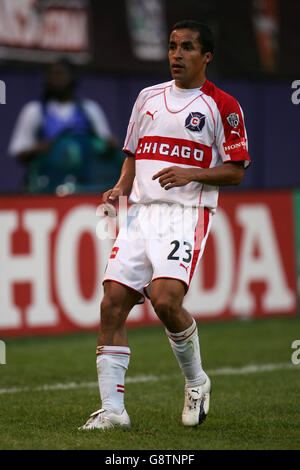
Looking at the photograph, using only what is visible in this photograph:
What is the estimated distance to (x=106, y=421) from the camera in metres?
5.71

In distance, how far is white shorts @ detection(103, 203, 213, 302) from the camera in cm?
579

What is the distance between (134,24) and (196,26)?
9985 mm

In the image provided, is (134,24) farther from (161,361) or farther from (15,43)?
(161,361)

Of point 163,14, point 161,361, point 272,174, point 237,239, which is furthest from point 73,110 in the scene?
point 272,174

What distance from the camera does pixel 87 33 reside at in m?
15.2

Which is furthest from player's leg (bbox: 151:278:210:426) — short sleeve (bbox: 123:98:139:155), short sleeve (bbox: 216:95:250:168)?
short sleeve (bbox: 123:98:139:155)

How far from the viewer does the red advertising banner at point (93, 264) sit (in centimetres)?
978

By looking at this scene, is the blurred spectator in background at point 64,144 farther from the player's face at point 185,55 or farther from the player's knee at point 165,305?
the player's knee at point 165,305

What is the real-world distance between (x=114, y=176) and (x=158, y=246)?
568cm

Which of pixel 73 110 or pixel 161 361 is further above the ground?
pixel 73 110

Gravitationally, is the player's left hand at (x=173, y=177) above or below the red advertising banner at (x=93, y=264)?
above

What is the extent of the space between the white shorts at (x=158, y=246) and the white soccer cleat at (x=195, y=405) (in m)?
0.61

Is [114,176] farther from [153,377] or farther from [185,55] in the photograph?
[185,55]

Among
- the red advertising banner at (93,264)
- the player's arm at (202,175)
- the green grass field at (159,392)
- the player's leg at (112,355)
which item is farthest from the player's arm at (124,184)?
the red advertising banner at (93,264)
